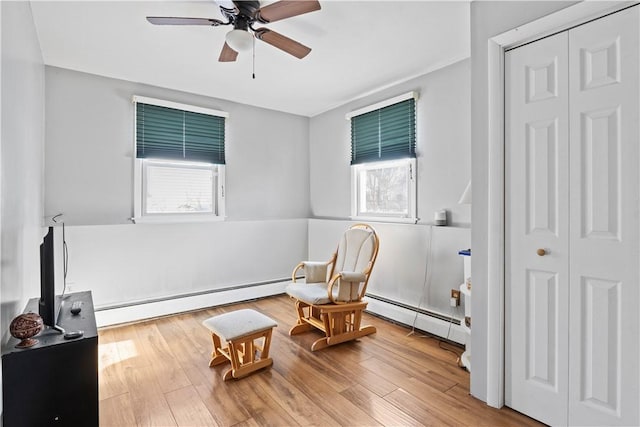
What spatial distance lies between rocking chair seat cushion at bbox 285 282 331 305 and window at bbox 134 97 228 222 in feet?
5.07

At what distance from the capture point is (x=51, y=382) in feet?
4.68

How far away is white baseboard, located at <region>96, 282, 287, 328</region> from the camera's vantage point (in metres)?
3.32

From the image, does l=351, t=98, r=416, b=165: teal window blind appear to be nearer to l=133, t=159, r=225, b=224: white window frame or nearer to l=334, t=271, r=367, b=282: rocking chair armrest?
l=334, t=271, r=367, b=282: rocking chair armrest

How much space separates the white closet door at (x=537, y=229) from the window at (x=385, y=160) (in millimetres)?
1424

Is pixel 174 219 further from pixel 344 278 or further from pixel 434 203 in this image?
pixel 434 203

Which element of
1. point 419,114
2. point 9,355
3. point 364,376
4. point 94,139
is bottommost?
point 364,376

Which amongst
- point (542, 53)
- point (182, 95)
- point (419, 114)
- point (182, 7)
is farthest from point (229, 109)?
point (542, 53)

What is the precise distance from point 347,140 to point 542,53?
8.35 feet

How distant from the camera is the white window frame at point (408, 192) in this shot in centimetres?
334

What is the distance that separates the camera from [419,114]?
330cm

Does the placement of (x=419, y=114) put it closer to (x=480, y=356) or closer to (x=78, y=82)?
(x=480, y=356)

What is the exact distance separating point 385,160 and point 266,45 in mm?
1701

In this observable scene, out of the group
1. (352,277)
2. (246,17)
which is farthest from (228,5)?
(352,277)

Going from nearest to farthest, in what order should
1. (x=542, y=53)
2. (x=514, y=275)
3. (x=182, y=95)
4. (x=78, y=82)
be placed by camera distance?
(x=542, y=53)
(x=514, y=275)
(x=78, y=82)
(x=182, y=95)
